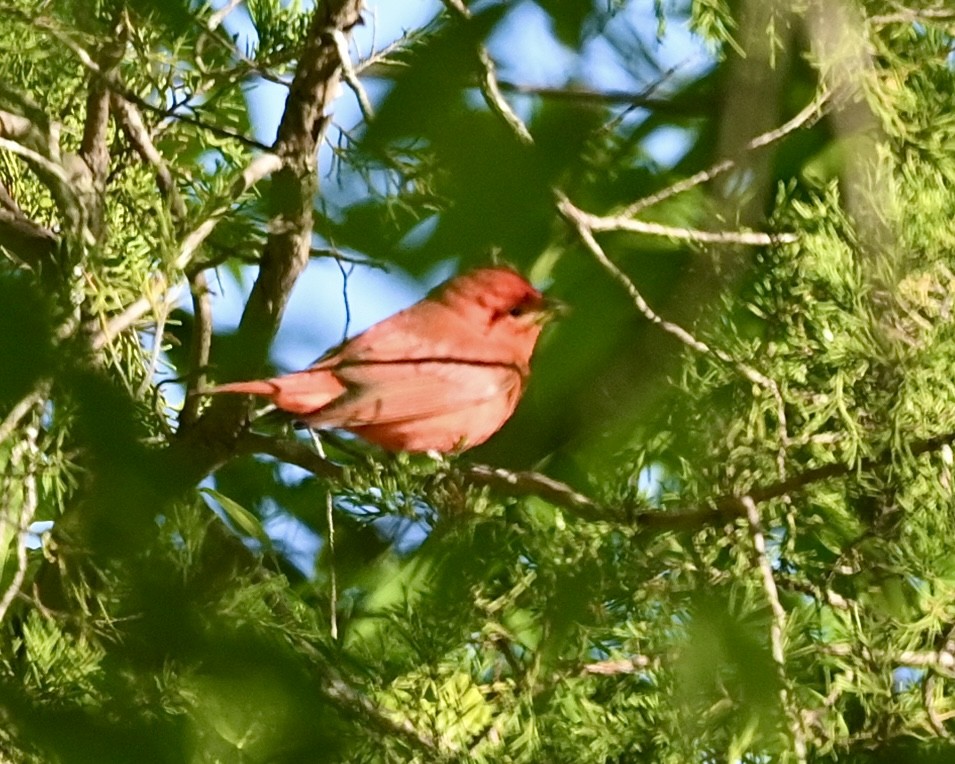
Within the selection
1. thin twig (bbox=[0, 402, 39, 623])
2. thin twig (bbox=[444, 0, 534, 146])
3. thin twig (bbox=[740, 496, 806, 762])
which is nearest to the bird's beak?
thin twig (bbox=[740, 496, 806, 762])

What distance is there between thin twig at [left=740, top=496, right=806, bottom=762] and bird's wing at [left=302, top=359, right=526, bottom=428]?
28.1 inches

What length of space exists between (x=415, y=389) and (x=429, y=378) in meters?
0.05

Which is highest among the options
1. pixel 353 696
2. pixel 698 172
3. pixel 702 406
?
pixel 698 172

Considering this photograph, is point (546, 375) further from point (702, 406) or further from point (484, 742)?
point (484, 742)

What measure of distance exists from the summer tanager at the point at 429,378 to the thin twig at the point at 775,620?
0.60m

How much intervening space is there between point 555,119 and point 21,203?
154cm

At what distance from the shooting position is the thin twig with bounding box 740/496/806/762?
900mm

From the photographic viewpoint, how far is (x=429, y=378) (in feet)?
6.65

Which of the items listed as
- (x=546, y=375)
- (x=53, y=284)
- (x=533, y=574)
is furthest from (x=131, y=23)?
(x=533, y=574)

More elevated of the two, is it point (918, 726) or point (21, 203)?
point (21, 203)

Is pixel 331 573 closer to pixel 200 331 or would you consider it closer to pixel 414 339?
pixel 200 331

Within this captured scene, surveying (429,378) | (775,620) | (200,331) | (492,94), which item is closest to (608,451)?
(775,620)

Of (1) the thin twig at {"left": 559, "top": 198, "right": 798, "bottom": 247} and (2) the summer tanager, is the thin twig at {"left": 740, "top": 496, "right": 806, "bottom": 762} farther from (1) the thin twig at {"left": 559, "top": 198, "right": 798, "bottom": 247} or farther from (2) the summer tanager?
(2) the summer tanager

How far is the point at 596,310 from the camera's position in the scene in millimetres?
1072
